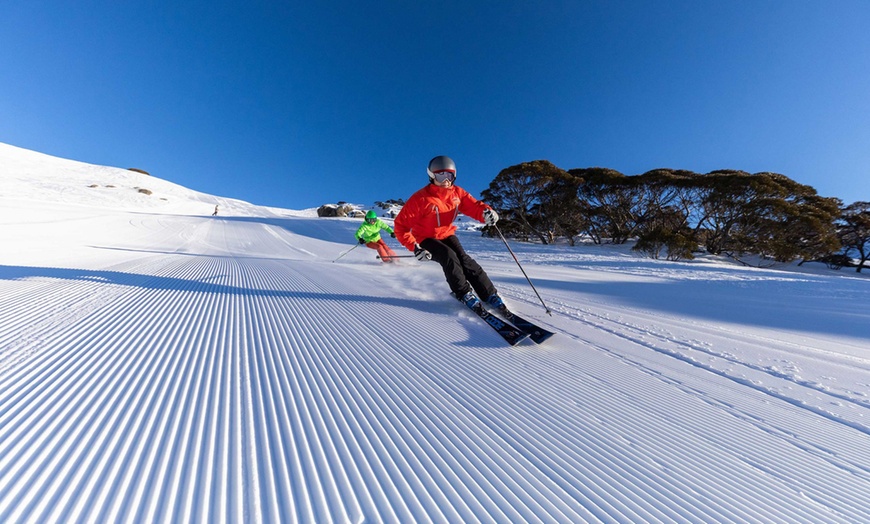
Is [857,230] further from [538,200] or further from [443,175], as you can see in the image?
[443,175]

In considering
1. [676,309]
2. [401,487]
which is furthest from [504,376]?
[676,309]

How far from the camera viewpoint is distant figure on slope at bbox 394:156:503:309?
3531 mm

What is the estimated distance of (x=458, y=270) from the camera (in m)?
3.40

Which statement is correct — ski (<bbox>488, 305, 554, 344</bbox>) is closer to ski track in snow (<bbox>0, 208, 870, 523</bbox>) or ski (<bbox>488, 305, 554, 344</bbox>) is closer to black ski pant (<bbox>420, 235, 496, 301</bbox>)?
ski track in snow (<bbox>0, 208, 870, 523</bbox>)

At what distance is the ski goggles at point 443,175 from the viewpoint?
378cm

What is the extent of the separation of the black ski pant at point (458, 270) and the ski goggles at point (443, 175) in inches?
29.1

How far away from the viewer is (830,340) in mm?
2938

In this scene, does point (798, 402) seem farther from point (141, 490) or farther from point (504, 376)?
point (141, 490)

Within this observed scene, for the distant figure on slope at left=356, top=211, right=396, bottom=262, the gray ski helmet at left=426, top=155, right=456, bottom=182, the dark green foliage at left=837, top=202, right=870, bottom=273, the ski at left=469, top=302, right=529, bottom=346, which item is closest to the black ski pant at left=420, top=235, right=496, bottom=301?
the ski at left=469, top=302, right=529, bottom=346

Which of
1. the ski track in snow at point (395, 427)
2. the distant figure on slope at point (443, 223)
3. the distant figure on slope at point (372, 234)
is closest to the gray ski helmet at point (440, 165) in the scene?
the distant figure on slope at point (443, 223)

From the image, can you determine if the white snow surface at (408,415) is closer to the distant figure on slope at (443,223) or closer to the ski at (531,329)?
the ski at (531,329)

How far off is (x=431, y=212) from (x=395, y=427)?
2.75m

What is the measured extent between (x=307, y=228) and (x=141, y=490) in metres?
21.9

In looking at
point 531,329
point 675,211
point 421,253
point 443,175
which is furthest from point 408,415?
point 675,211
